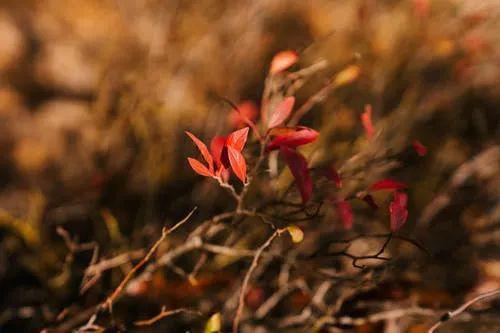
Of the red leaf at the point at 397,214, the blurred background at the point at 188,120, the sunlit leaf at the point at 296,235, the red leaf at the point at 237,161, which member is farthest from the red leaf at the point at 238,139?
→ the blurred background at the point at 188,120

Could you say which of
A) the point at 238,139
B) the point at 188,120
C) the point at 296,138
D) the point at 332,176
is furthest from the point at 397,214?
the point at 188,120

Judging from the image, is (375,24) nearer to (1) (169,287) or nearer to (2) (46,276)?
(1) (169,287)

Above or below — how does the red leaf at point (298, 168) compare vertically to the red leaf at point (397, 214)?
above

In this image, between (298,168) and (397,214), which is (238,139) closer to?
(298,168)

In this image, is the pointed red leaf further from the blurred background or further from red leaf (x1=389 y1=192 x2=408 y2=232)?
the blurred background

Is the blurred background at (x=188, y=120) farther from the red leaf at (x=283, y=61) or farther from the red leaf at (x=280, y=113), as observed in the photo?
the red leaf at (x=280, y=113)

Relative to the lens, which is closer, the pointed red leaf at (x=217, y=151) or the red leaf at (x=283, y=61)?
the pointed red leaf at (x=217, y=151)

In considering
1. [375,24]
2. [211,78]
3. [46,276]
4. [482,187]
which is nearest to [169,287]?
[46,276]
